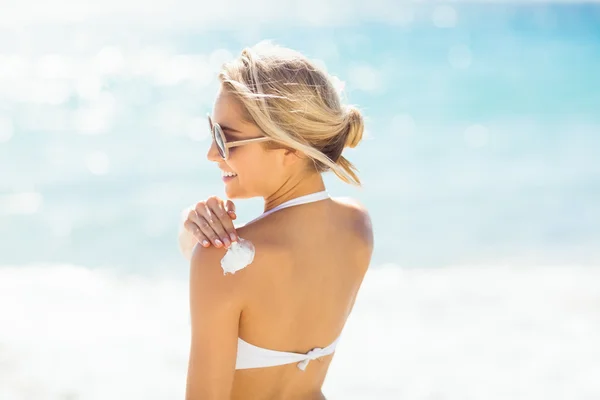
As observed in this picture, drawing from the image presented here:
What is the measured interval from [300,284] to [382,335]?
425 centimetres

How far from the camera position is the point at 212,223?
2.18 m

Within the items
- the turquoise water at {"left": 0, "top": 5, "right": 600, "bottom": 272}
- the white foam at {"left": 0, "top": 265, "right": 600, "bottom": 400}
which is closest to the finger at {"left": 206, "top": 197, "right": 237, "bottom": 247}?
the white foam at {"left": 0, "top": 265, "right": 600, "bottom": 400}

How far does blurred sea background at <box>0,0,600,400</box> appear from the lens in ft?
19.2

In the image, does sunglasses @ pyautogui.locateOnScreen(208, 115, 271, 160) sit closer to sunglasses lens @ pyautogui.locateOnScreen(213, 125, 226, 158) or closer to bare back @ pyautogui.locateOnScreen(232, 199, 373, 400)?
sunglasses lens @ pyautogui.locateOnScreen(213, 125, 226, 158)

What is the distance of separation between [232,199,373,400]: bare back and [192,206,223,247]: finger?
3.3 inches

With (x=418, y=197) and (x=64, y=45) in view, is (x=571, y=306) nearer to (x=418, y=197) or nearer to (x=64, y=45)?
(x=418, y=197)

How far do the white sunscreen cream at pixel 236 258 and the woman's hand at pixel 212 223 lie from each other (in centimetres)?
2

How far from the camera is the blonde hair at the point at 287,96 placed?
2164mm

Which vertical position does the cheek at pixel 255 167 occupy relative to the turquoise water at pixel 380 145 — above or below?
above

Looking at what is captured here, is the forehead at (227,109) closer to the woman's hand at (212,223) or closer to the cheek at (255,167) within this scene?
the cheek at (255,167)

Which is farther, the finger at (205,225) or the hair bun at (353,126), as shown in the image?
the hair bun at (353,126)

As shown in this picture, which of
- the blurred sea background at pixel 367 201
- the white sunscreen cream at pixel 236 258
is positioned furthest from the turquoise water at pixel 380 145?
the white sunscreen cream at pixel 236 258

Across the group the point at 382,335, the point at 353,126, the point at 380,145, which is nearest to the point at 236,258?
the point at 353,126

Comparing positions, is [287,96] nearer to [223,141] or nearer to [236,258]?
[223,141]
